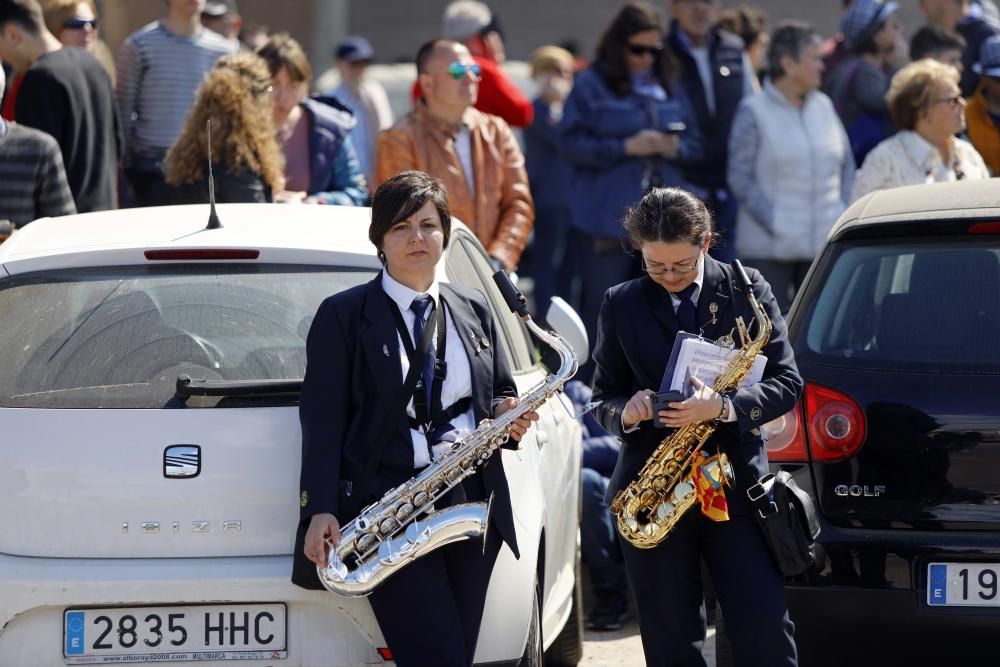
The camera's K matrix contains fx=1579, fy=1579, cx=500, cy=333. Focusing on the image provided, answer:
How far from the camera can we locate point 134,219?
4.90 meters

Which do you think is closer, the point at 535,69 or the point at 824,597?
the point at 824,597

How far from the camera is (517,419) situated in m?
4.12

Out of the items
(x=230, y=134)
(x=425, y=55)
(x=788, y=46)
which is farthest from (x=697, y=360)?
(x=788, y=46)

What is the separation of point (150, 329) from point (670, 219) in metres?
1.45

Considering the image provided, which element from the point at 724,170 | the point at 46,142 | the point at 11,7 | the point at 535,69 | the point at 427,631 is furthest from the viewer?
the point at 535,69

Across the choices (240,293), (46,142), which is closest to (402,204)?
(240,293)

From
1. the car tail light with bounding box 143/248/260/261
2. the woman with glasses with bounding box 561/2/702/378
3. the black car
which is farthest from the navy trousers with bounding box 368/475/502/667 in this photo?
the woman with glasses with bounding box 561/2/702/378

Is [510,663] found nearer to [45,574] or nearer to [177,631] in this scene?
[177,631]

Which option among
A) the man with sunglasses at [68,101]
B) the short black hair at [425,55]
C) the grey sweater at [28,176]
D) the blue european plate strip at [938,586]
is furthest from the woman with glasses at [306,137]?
the blue european plate strip at [938,586]

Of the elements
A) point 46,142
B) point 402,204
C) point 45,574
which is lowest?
point 45,574

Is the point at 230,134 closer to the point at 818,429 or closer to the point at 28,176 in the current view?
the point at 28,176

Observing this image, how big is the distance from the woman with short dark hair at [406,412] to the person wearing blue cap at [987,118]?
21.3 feet

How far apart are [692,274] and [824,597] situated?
3.55ft

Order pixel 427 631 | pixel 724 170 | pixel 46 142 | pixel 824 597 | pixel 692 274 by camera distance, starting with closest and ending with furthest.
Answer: pixel 427 631
pixel 692 274
pixel 824 597
pixel 46 142
pixel 724 170
